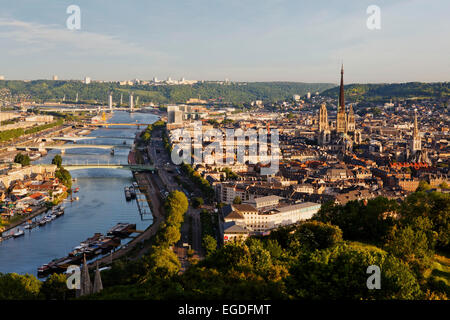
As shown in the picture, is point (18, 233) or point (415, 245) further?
point (18, 233)

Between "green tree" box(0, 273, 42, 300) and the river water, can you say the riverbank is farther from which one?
"green tree" box(0, 273, 42, 300)

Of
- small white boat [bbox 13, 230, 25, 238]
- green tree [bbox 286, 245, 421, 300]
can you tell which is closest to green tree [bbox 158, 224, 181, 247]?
small white boat [bbox 13, 230, 25, 238]

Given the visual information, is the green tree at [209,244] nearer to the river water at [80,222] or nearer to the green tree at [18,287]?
the river water at [80,222]

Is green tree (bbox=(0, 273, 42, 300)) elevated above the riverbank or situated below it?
above

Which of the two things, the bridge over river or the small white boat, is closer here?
the small white boat

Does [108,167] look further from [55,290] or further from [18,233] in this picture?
[55,290]

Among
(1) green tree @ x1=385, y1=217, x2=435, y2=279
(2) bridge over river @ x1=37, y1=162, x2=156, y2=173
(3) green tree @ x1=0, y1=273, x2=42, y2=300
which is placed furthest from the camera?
(2) bridge over river @ x1=37, y1=162, x2=156, y2=173

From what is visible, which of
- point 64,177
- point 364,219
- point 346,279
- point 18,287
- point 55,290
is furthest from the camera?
point 64,177

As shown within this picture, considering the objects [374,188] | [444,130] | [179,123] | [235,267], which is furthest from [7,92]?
[235,267]

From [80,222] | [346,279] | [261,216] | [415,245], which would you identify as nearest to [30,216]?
[80,222]

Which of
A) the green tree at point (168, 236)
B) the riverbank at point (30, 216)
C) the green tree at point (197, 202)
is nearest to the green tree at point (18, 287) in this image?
the green tree at point (168, 236)
